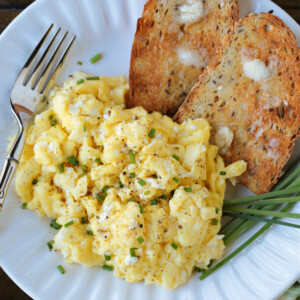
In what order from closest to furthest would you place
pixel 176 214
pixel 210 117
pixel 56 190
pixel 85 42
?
pixel 176 214
pixel 56 190
pixel 210 117
pixel 85 42

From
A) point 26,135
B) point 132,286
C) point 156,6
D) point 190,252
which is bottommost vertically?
point 132,286

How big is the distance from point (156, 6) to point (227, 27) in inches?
19.9

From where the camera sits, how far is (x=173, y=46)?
9.04 ft

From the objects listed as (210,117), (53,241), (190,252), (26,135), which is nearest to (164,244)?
(190,252)

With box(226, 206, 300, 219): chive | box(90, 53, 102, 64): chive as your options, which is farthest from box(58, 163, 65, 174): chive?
box(226, 206, 300, 219): chive

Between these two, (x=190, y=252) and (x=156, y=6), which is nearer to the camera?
(x=190, y=252)

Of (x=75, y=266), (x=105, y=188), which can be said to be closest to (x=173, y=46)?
(x=105, y=188)

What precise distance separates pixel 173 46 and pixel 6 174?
1.40 m

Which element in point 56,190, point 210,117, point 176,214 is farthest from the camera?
point 210,117

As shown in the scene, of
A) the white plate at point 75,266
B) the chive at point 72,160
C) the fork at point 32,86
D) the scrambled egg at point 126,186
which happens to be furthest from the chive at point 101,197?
the fork at point 32,86

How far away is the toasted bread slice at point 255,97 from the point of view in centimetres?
255

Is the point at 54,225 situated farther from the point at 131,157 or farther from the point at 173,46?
the point at 173,46

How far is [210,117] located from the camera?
2.67 metres

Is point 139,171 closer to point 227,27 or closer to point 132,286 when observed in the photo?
point 132,286
